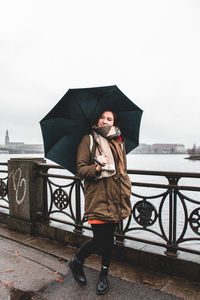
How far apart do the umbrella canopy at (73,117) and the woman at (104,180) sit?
0.12m

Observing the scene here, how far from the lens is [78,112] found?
9.24 feet

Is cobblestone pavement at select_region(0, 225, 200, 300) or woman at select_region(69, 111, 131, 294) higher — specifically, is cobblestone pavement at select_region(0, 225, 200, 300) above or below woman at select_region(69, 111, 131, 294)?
below

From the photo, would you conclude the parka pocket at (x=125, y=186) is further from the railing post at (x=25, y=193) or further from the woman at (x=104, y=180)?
the railing post at (x=25, y=193)

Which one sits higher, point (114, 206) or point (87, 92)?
point (87, 92)

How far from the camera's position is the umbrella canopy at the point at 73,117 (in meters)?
2.77

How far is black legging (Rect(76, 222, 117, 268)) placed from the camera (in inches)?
108

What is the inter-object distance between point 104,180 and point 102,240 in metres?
0.68

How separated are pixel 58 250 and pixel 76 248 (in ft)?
0.94

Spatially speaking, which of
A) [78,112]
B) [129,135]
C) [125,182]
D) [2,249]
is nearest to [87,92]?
[78,112]

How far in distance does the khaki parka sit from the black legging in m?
0.15

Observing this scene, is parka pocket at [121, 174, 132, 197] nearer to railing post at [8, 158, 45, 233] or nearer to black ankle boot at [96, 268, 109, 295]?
black ankle boot at [96, 268, 109, 295]

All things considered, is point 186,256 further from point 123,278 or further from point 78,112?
point 78,112

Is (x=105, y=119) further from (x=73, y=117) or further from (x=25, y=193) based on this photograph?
(x=25, y=193)

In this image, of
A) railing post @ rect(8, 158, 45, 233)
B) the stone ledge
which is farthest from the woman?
railing post @ rect(8, 158, 45, 233)
